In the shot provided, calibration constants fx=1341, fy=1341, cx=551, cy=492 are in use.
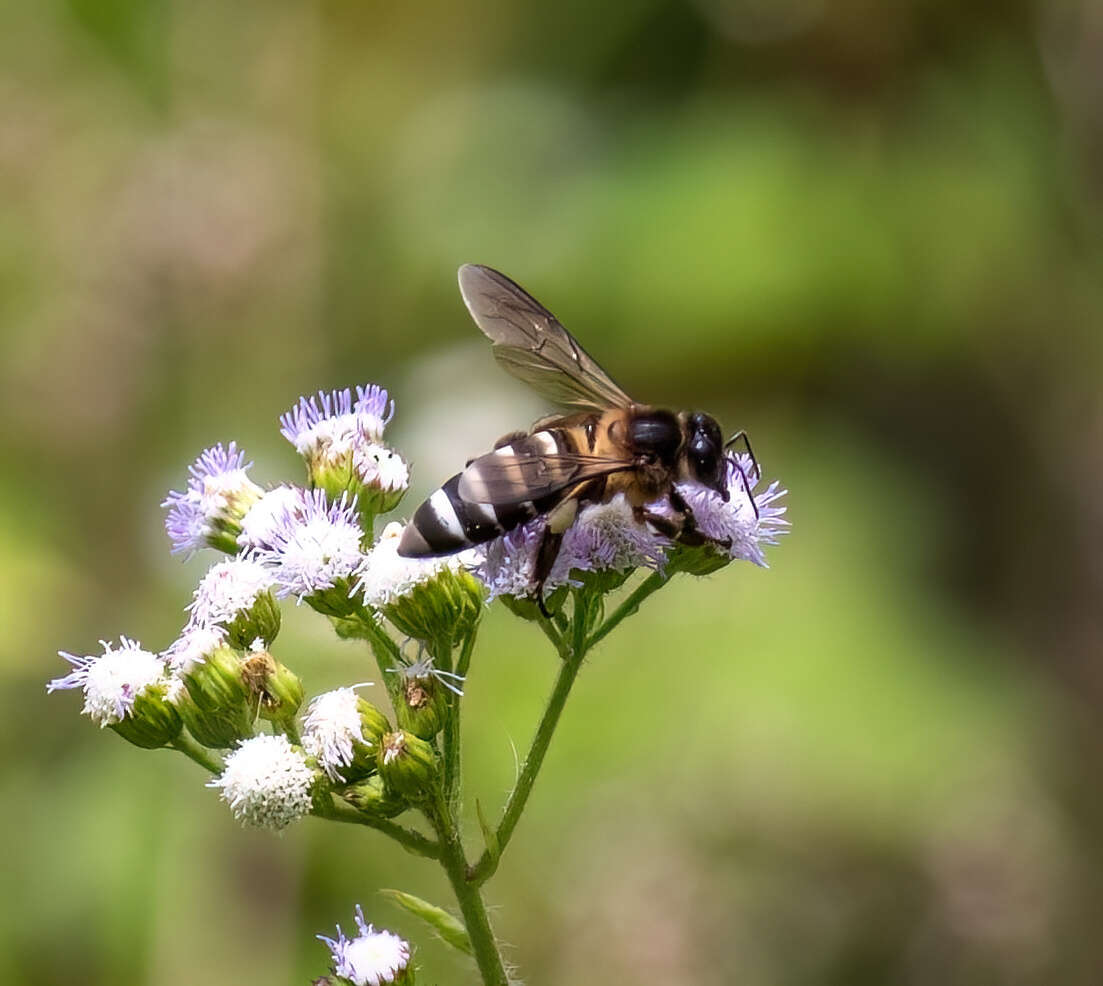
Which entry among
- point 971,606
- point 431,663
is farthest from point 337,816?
point 971,606

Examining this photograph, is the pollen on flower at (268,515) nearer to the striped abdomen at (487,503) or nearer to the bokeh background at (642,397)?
the striped abdomen at (487,503)

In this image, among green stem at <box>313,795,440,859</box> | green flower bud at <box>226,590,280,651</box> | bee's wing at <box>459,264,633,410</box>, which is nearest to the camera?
green stem at <box>313,795,440,859</box>

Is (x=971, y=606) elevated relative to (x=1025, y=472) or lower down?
lower down

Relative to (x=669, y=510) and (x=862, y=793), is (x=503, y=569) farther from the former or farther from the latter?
(x=862, y=793)

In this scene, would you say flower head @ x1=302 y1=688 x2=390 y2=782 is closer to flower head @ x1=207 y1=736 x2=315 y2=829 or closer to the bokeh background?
flower head @ x1=207 y1=736 x2=315 y2=829

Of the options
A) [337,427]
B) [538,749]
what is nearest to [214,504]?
[337,427]

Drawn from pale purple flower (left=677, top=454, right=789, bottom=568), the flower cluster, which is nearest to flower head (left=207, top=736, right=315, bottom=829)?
the flower cluster
